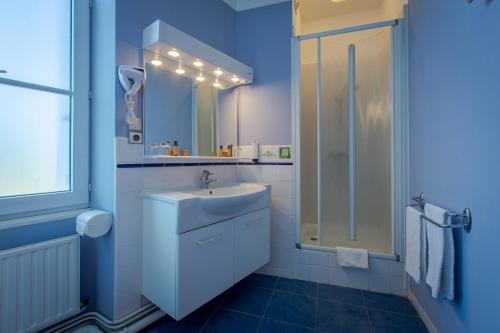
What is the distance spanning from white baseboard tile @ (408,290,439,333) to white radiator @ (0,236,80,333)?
2.10 metres

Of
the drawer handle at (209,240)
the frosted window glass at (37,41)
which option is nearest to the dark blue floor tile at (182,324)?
the drawer handle at (209,240)

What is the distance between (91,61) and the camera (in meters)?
1.53

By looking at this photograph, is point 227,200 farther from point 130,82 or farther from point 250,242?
point 130,82

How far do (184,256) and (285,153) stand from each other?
4.07ft

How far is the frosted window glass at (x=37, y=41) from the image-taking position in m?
1.25

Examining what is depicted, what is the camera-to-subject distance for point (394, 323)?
1551 millimetres

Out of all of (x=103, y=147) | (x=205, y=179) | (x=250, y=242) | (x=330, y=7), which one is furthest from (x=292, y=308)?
(x=330, y=7)

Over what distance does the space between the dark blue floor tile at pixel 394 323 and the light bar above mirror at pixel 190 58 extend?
208cm

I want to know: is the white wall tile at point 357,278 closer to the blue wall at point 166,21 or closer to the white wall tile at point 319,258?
the white wall tile at point 319,258

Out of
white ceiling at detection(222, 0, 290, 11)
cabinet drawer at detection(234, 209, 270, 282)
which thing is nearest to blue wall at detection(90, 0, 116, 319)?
cabinet drawer at detection(234, 209, 270, 282)

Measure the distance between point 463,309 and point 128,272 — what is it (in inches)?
69.6

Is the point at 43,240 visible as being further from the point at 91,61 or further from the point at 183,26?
the point at 183,26

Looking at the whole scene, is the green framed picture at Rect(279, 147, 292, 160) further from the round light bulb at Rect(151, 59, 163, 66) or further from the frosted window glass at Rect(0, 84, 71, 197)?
the frosted window glass at Rect(0, 84, 71, 197)

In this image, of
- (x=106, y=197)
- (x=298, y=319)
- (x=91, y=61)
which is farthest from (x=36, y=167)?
(x=298, y=319)
